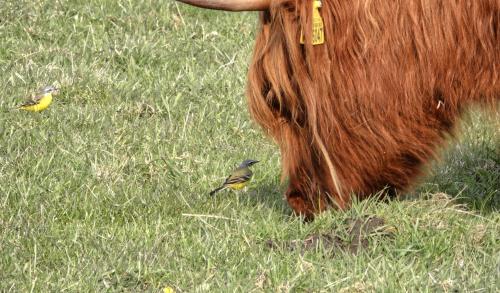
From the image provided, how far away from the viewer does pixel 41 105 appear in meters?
7.25

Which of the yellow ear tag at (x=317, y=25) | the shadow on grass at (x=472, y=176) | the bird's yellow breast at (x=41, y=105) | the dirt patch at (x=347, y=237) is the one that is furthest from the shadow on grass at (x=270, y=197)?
the bird's yellow breast at (x=41, y=105)

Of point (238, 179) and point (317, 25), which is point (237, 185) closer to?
point (238, 179)

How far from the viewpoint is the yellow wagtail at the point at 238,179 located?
6.06 m

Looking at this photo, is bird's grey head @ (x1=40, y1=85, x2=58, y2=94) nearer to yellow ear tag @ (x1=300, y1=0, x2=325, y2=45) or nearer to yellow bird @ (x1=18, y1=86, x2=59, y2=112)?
yellow bird @ (x1=18, y1=86, x2=59, y2=112)

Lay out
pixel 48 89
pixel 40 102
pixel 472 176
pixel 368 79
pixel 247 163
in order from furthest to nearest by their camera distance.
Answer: pixel 48 89
pixel 40 102
pixel 472 176
pixel 247 163
pixel 368 79

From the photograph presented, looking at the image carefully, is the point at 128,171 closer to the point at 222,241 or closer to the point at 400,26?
the point at 222,241

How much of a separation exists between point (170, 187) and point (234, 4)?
5.02 ft

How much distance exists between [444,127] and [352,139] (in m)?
0.43

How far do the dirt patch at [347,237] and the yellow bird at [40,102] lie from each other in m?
2.32

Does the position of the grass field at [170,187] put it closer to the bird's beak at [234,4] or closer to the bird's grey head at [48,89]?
the bird's grey head at [48,89]

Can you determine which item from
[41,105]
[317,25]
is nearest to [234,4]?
[317,25]

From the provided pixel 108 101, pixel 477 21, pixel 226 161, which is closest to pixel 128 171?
pixel 226 161

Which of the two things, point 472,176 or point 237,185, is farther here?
point 472,176

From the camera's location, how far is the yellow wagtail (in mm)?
6059
